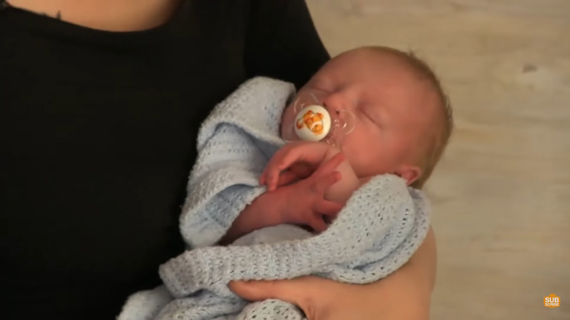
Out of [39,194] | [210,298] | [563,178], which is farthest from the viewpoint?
[563,178]

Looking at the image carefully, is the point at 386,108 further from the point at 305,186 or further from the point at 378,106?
the point at 305,186

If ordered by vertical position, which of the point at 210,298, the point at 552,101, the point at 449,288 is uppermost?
the point at 210,298

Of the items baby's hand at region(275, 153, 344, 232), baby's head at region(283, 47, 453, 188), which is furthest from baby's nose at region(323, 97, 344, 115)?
baby's hand at region(275, 153, 344, 232)

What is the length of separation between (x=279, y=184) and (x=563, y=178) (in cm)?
88

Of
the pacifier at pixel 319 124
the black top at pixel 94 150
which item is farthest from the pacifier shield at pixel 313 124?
the black top at pixel 94 150

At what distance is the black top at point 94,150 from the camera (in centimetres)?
58

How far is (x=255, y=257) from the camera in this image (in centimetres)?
67

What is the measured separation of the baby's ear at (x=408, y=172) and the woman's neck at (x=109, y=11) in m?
0.40

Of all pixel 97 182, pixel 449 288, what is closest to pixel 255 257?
pixel 97 182

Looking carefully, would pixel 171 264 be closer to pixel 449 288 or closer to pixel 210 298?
pixel 210 298

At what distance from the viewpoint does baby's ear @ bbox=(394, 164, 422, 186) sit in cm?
87

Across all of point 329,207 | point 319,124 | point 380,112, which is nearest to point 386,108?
point 380,112

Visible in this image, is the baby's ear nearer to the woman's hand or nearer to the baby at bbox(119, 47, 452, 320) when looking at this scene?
the baby at bbox(119, 47, 452, 320)

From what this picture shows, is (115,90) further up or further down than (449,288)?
further up
